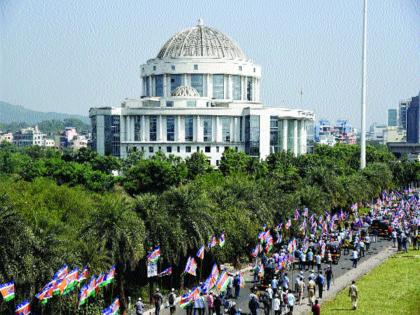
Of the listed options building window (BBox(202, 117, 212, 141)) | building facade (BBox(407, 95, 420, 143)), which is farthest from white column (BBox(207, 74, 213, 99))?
building facade (BBox(407, 95, 420, 143))

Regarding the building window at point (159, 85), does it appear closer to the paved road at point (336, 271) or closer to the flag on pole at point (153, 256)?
the paved road at point (336, 271)

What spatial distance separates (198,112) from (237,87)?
11848mm

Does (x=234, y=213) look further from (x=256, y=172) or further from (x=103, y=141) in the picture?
(x=103, y=141)

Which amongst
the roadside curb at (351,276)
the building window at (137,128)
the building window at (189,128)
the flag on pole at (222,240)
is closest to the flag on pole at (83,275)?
the roadside curb at (351,276)

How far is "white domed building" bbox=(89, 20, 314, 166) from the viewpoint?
84.3 m

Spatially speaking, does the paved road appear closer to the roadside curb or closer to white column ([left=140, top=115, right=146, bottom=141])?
the roadside curb

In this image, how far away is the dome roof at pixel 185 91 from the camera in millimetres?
86188

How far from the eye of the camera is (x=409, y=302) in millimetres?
21734

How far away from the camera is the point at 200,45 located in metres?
93.6

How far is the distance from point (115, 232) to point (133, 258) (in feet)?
3.40

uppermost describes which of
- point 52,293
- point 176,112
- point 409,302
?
point 176,112

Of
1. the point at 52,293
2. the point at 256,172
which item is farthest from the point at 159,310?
the point at 256,172

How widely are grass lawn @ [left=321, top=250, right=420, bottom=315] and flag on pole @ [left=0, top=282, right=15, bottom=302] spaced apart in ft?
32.1

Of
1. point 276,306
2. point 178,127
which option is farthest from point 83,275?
point 178,127
